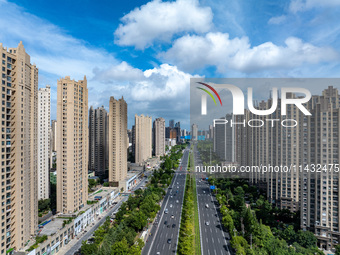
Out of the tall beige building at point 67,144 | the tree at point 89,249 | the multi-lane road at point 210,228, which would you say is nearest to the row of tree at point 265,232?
the multi-lane road at point 210,228

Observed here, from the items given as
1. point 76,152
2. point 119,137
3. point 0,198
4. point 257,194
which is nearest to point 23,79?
point 0,198

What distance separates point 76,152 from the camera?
18641mm

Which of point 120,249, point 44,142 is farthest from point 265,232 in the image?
Answer: point 44,142

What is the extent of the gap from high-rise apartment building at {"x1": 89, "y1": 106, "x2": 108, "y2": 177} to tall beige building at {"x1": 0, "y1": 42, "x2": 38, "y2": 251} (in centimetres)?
2015

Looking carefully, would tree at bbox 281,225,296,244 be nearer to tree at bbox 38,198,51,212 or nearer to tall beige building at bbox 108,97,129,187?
tall beige building at bbox 108,97,129,187

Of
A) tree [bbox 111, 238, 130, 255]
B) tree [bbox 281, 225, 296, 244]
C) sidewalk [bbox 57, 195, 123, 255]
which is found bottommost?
sidewalk [bbox 57, 195, 123, 255]

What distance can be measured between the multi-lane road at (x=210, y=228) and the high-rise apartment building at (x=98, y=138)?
15637 millimetres

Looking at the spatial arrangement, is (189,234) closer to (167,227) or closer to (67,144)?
(167,227)

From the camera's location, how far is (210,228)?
1836cm

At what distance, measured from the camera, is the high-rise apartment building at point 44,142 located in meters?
23.0

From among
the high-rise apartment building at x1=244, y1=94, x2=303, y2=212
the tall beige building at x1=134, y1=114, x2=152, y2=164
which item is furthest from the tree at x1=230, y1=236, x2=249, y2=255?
the tall beige building at x1=134, y1=114, x2=152, y2=164

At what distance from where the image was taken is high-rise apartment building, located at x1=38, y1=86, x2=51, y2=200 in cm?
2297

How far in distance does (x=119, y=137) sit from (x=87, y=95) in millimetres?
8865

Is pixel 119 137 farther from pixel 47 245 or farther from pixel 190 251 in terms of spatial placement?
pixel 190 251
